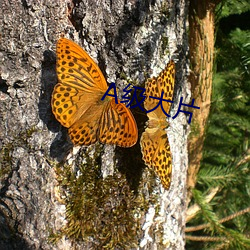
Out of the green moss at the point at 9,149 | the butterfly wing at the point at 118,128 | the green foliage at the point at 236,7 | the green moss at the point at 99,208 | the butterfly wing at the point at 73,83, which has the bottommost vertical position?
the green moss at the point at 99,208

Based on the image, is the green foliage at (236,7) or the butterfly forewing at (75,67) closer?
the butterfly forewing at (75,67)

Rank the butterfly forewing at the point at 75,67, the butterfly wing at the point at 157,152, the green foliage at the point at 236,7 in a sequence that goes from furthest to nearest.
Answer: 1. the green foliage at the point at 236,7
2. the butterfly wing at the point at 157,152
3. the butterfly forewing at the point at 75,67

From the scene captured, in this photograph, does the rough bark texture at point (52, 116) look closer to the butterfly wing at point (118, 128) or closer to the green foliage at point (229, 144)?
the butterfly wing at point (118, 128)

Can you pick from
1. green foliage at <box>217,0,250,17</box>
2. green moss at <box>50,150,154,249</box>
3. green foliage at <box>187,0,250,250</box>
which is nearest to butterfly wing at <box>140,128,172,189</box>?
green moss at <box>50,150,154,249</box>

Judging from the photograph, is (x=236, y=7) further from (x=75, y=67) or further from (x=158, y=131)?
(x=75, y=67)

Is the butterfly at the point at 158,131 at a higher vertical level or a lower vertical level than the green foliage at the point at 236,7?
lower

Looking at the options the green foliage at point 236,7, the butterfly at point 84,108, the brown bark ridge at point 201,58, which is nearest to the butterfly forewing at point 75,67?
the butterfly at point 84,108

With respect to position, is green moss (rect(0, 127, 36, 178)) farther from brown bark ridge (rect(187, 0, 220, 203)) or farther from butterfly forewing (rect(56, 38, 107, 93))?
brown bark ridge (rect(187, 0, 220, 203))
